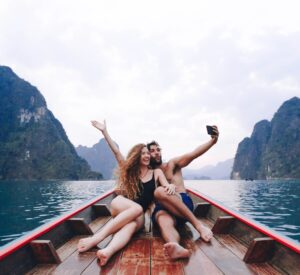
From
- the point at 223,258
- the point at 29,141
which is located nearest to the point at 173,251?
the point at 223,258

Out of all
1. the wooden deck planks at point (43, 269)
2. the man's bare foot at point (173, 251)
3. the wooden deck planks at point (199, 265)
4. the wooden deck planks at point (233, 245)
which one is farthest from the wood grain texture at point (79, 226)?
the wooden deck planks at point (233, 245)

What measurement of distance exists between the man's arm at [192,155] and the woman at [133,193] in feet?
1.24

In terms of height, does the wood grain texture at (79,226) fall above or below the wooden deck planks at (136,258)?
above

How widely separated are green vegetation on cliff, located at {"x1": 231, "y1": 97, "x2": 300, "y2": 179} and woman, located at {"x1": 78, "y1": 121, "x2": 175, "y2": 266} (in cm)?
13933

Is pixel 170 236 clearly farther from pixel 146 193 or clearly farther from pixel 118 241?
pixel 146 193

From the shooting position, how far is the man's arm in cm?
365

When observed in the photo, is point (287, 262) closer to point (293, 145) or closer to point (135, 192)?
point (135, 192)

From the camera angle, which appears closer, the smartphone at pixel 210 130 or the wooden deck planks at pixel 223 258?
the wooden deck planks at pixel 223 258

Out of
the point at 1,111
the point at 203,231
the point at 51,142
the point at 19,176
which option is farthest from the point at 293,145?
the point at 203,231

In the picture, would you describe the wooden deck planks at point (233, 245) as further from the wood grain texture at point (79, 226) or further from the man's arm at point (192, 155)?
the wood grain texture at point (79, 226)

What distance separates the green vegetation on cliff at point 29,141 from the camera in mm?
125062

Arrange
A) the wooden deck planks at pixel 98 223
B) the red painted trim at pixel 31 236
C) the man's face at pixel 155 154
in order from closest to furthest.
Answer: the red painted trim at pixel 31 236, the man's face at pixel 155 154, the wooden deck planks at pixel 98 223

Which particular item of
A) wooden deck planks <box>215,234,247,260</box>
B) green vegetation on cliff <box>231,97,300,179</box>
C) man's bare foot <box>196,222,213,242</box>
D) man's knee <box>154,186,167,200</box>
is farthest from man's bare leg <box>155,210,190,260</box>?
green vegetation on cliff <box>231,97,300,179</box>

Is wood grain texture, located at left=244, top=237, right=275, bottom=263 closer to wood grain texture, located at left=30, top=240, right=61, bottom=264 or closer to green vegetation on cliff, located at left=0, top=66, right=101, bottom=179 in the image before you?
wood grain texture, located at left=30, top=240, right=61, bottom=264
